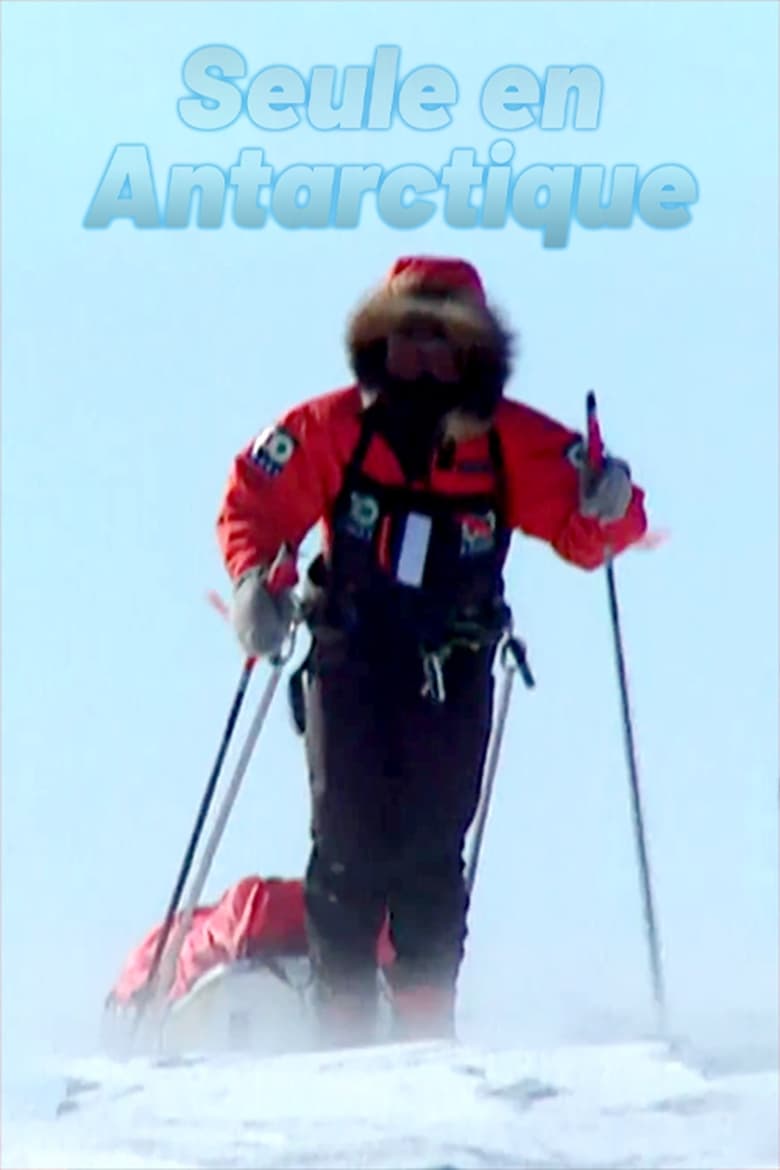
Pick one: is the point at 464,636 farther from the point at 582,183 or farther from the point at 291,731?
the point at 582,183

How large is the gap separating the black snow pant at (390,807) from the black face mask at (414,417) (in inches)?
6.9

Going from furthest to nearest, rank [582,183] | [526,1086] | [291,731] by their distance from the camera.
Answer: [582,183]
[291,731]
[526,1086]

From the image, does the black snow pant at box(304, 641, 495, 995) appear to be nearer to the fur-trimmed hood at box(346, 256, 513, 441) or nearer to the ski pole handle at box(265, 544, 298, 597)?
the ski pole handle at box(265, 544, 298, 597)

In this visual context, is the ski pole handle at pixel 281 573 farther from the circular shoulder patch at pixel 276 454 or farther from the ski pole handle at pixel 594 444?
the ski pole handle at pixel 594 444

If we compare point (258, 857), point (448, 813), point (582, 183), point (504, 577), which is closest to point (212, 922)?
point (258, 857)

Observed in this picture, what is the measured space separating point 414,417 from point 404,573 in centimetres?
14

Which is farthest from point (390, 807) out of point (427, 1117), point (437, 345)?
point (437, 345)

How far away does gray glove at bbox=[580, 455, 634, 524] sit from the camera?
2.51 meters

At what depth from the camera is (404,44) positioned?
119 inches

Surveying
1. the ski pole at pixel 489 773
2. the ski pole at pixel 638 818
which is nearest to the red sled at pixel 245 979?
the ski pole at pixel 489 773

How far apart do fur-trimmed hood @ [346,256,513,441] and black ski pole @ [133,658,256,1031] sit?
322 millimetres

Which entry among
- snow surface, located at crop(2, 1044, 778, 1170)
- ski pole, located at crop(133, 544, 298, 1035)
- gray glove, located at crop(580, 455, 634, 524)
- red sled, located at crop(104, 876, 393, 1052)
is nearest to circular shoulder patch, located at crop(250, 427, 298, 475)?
ski pole, located at crop(133, 544, 298, 1035)

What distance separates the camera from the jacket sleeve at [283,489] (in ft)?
8.27

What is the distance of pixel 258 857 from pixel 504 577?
38 centimetres
